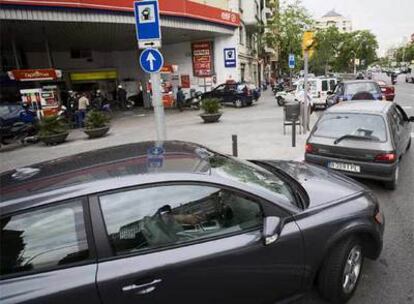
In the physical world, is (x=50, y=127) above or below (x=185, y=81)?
below

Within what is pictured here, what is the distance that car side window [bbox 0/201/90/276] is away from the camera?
2.02 meters

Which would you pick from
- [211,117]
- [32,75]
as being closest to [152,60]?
[211,117]

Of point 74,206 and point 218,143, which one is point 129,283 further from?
point 218,143

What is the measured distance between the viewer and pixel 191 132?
1307 cm

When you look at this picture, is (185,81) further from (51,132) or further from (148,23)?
(148,23)

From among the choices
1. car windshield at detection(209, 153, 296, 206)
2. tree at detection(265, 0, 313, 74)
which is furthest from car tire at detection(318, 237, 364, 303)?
tree at detection(265, 0, 313, 74)

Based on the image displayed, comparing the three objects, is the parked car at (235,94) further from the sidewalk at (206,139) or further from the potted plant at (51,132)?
the potted plant at (51,132)

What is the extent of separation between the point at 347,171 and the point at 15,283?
5.20 metres

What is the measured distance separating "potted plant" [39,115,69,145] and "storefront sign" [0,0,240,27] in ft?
17.3

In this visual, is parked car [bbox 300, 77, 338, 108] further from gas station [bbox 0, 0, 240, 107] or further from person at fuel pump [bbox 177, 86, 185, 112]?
person at fuel pump [bbox 177, 86, 185, 112]

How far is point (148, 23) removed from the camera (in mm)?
5508

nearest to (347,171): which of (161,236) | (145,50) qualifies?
(145,50)

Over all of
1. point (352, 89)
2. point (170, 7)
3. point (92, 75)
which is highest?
point (170, 7)

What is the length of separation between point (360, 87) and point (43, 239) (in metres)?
14.6
